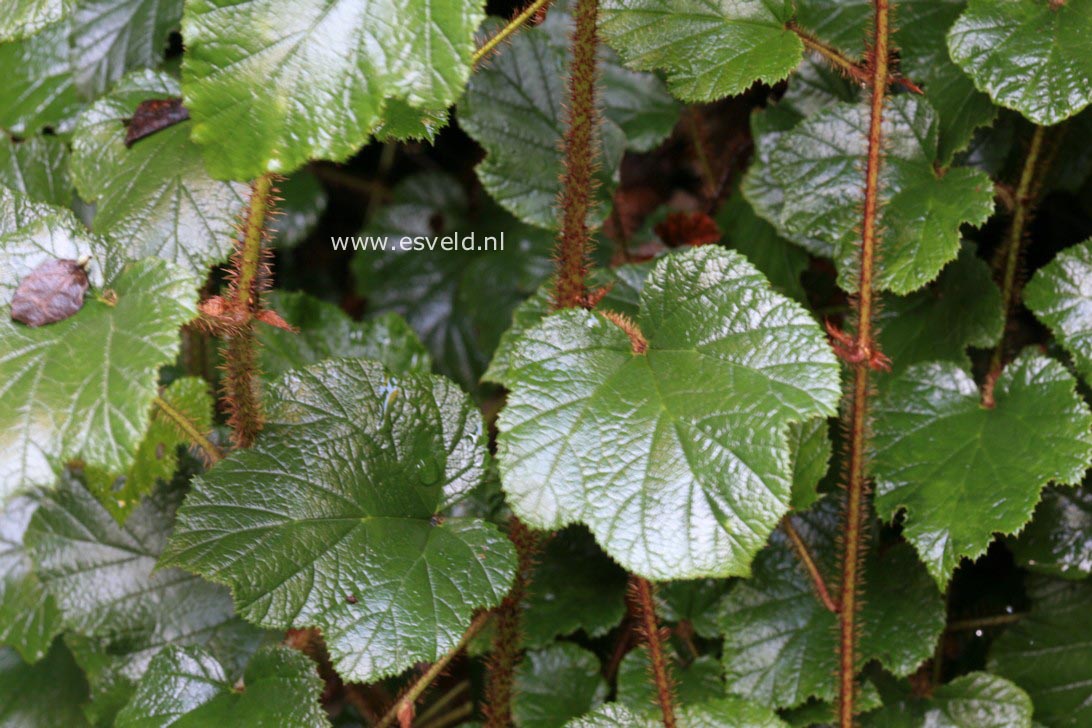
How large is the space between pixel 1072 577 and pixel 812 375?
717 mm

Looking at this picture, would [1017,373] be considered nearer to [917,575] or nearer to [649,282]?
[917,575]

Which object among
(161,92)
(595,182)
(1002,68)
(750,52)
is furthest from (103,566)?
(1002,68)

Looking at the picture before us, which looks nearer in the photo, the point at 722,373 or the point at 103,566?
the point at 722,373

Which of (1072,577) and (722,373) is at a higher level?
(722,373)

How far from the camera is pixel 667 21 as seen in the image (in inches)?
49.5

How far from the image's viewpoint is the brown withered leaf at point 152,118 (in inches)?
51.9

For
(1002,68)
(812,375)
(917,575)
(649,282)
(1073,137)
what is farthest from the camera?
(1073,137)

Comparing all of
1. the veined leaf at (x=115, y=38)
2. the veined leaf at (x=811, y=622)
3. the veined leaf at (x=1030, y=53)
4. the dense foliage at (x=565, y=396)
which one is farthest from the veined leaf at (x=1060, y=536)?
the veined leaf at (x=115, y=38)

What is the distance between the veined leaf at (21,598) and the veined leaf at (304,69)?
0.98 metres

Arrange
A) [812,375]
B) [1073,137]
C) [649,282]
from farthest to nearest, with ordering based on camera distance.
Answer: [1073,137] → [649,282] → [812,375]

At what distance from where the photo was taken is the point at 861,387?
3.92ft

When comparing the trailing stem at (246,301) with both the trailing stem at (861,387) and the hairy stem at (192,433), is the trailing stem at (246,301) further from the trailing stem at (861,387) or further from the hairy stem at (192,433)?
the trailing stem at (861,387)

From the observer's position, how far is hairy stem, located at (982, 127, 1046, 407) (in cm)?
145

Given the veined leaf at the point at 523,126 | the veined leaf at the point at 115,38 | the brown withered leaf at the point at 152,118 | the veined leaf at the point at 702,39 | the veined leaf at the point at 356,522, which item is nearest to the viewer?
the veined leaf at the point at 356,522
